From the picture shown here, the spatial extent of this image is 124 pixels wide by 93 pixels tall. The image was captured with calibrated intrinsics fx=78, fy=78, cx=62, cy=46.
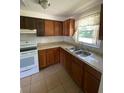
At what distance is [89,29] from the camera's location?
96.7 inches

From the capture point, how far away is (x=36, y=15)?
3273mm

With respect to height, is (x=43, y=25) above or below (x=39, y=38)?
above

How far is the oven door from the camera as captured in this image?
2.52 metres

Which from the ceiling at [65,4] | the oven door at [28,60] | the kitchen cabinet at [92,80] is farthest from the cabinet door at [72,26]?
the kitchen cabinet at [92,80]

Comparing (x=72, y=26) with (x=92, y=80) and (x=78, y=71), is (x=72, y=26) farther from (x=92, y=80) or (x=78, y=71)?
(x=92, y=80)

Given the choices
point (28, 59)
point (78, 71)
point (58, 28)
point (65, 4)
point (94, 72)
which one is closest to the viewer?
point (94, 72)

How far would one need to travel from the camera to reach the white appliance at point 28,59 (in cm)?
252

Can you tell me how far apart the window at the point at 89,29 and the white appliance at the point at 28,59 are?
5.82 feet

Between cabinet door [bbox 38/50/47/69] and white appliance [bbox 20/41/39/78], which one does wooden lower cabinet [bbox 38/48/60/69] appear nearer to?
cabinet door [bbox 38/50/47/69]

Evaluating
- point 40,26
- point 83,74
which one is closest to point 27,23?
point 40,26

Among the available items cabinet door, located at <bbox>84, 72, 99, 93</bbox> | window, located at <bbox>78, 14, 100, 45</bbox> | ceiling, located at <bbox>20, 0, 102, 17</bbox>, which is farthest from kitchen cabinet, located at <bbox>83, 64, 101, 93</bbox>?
ceiling, located at <bbox>20, 0, 102, 17</bbox>

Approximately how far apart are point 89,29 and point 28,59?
223cm

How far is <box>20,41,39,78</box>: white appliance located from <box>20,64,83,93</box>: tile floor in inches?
7.8

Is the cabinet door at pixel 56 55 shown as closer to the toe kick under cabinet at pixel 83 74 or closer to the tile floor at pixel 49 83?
the toe kick under cabinet at pixel 83 74
